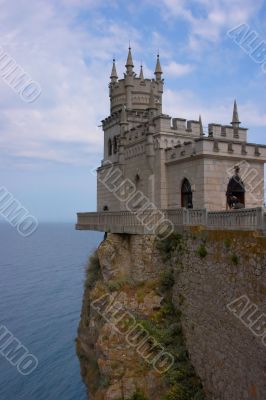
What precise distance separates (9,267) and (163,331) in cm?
6269

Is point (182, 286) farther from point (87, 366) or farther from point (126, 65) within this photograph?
point (126, 65)

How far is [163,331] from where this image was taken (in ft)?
54.7

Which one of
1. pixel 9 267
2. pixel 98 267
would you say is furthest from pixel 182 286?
pixel 9 267

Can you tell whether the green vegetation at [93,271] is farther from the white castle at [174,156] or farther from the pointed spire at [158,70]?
the pointed spire at [158,70]

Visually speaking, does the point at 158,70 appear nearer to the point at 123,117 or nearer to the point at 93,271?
the point at 123,117

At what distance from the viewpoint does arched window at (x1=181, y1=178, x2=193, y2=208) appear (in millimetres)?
19688

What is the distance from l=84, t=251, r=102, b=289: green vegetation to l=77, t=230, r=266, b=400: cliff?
158 cm

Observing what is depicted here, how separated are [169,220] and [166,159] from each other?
442 centimetres

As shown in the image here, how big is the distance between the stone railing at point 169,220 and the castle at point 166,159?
1.45 ft

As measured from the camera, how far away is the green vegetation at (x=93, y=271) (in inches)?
883

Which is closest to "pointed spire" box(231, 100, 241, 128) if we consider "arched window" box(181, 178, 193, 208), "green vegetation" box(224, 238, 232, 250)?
"arched window" box(181, 178, 193, 208)

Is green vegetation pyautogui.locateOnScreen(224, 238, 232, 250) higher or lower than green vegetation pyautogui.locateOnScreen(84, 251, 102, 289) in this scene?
higher

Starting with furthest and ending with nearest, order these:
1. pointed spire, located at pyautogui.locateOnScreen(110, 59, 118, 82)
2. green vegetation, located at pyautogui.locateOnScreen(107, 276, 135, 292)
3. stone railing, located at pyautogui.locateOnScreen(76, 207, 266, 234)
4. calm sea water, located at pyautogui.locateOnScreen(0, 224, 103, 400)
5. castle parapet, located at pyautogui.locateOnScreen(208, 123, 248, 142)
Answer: calm sea water, located at pyautogui.locateOnScreen(0, 224, 103, 400)
pointed spire, located at pyautogui.locateOnScreen(110, 59, 118, 82)
castle parapet, located at pyautogui.locateOnScreen(208, 123, 248, 142)
green vegetation, located at pyautogui.locateOnScreen(107, 276, 135, 292)
stone railing, located at pyautogui.locateOnScreen(76, 207, 266, 234)

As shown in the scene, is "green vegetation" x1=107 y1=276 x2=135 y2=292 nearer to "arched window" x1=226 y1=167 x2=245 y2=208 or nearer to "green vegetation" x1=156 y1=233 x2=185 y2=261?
"green vegetation" x1=156 y1=233 x2=185 y2=261
